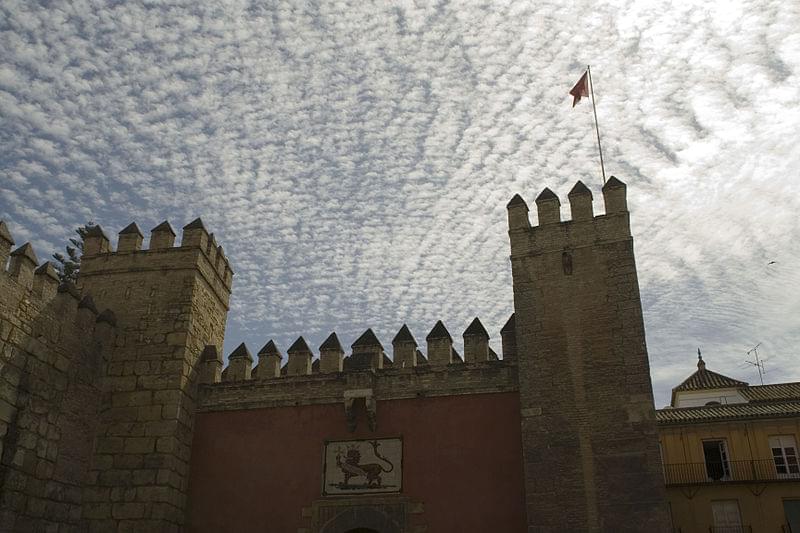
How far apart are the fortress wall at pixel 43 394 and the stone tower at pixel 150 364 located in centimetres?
40

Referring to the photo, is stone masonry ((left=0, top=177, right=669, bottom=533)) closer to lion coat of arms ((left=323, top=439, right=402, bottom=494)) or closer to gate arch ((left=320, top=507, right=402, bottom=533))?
lion coat of arms ((left=323, top=439, right=402, bottom=494))

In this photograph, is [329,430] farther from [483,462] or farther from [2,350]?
[2,350]

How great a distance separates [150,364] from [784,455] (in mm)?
13856

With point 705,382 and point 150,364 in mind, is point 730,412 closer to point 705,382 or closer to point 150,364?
point 705,382

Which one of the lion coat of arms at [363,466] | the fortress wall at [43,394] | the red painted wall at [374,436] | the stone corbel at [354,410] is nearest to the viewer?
the fortress wall at [43,394]

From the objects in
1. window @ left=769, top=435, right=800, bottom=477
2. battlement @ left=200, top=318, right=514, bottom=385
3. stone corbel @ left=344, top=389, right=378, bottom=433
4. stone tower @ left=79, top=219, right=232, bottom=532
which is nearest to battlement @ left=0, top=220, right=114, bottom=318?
stone tower @ left=79, top=219, right=232, bottom=532

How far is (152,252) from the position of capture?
1359 centimetres

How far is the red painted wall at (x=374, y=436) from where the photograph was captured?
1114cm

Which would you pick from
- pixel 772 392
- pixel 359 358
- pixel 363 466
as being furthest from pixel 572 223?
pixel 772 392

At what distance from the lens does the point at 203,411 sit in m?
13.0

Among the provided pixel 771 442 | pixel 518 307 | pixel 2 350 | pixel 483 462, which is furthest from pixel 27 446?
pixel 771 442

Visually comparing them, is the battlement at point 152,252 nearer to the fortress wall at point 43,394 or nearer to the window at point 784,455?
the fortress wall at point 43,394

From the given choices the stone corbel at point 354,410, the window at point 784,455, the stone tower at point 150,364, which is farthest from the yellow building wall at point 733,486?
the stone tower at point 150,364

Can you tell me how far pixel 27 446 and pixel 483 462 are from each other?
267 inches
